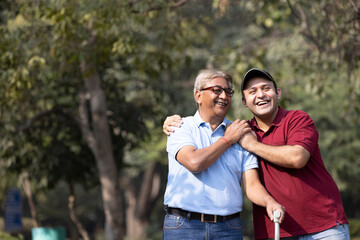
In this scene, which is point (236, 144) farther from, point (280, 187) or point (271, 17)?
point (271, 17)

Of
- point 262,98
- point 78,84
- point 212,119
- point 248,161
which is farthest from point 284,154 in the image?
point 78,84

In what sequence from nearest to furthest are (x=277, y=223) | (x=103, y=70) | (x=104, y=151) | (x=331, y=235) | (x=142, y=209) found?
(x=277, y=223) < (x=331, y=235) < (x=104, y=151) < (x=103, y=70) < (x=142, y=209)

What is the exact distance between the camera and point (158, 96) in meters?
13.4

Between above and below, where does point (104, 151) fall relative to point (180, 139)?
below

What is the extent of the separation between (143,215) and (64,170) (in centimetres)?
1462

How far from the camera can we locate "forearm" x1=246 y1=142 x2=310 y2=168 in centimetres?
353

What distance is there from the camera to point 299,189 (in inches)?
141

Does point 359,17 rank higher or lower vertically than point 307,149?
higher

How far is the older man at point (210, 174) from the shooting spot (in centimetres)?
359

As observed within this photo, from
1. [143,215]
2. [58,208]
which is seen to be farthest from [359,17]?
[58,208]

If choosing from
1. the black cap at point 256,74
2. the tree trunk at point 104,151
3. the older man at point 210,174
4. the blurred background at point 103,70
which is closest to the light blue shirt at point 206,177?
the older man at point 210,174

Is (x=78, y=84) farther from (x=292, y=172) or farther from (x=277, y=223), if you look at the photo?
(x=277, y=223)

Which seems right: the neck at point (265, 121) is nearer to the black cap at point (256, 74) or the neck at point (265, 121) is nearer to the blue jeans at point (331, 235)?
the black cap at point (256, 74)

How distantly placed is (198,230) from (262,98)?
3.16 feet
